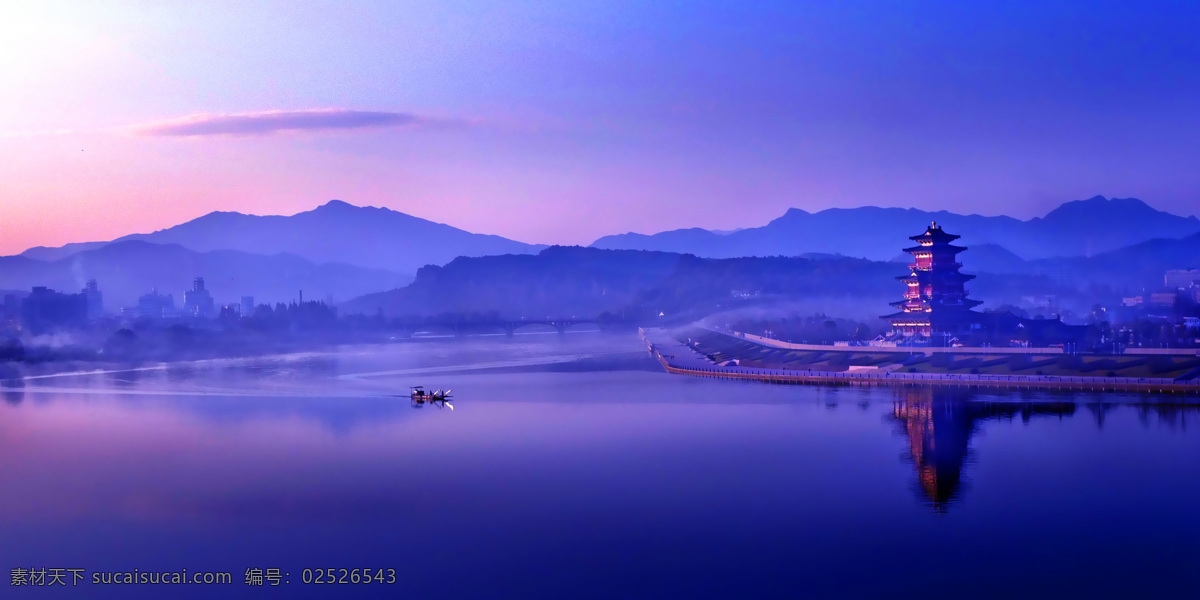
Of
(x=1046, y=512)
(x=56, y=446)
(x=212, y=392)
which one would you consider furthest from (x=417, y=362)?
(x=1046, y=512)

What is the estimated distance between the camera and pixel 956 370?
71062mm

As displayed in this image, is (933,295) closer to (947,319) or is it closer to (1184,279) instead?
(947,319)

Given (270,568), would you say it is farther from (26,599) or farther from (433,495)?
(433,495)

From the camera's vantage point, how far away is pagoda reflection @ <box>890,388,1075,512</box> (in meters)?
35.8

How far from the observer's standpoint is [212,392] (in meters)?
70.9

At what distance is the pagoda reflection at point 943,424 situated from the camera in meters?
35.8

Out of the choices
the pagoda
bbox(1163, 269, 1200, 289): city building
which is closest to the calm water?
the pagoda

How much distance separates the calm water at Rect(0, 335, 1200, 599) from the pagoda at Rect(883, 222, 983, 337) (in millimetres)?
26576

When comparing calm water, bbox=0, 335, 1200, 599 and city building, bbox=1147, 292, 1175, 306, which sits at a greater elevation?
city building, bbox=1147, 292, 1175, 306

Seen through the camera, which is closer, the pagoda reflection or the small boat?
the pagoda reflection

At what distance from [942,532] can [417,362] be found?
77613 mm

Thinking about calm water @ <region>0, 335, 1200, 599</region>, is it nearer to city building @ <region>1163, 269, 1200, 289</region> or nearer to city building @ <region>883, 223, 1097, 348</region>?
city building @ <region>883, 223, 1097, 348</region>

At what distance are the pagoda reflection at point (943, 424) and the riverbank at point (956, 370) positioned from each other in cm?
551

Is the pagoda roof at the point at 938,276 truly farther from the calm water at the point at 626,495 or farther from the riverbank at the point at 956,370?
the calm water at the point at 626,495
